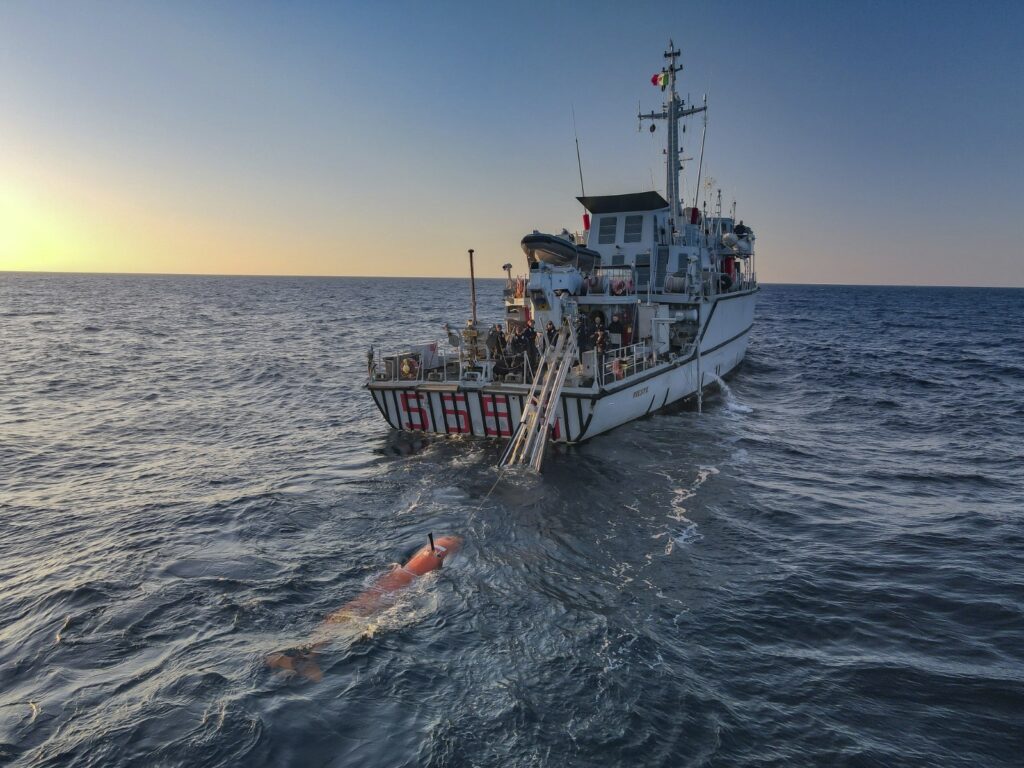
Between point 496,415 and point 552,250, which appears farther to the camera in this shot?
point 552,250

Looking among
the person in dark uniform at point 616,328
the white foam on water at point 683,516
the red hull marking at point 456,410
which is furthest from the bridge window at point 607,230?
the white foam on water at point 683,516

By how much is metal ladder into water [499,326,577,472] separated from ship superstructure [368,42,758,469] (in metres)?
0.04

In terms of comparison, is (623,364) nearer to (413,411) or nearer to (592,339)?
(592,339)

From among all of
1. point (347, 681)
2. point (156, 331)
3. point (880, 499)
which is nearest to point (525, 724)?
point (347, 681)

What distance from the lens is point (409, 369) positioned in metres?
19.3

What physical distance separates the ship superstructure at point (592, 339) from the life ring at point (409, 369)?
0.12 ft

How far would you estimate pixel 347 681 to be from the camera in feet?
25.1

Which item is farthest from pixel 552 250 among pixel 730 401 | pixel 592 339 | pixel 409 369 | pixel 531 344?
pixel 730 401

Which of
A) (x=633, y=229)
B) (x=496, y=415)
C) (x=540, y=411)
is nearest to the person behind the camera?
(x=540, y=411)

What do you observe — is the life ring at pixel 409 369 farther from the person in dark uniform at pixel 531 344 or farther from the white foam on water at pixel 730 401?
the white foam on water at pixel 730 401

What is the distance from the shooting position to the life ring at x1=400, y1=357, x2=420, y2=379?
19.3m

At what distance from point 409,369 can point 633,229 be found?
12670mm

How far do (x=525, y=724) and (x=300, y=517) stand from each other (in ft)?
26.5

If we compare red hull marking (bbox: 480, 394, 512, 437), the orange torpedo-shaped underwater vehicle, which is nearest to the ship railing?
red hull marking (bbox: 480, 394, 512, 437)
